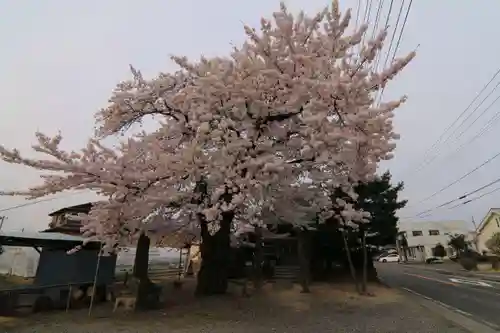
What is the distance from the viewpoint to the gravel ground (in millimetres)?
7621

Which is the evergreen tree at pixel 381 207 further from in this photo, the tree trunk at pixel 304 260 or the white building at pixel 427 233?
the white building at pixel 427 233

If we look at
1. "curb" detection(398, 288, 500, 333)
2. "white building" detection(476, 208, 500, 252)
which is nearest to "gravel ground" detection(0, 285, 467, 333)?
"curb" detection(398, 288, 500, 333)

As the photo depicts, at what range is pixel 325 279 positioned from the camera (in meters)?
18.6

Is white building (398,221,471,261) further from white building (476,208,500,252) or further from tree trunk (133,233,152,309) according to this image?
tree trunk (133,233,152,309)

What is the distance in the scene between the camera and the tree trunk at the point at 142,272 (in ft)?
33.0

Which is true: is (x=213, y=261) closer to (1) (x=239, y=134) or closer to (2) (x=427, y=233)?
(1) (x=239, y=134)

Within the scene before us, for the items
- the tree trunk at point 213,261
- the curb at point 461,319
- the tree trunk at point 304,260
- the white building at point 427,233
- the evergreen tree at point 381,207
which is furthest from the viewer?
the white building at point 427,233

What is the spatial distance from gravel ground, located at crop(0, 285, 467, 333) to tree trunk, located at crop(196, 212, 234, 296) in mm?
523

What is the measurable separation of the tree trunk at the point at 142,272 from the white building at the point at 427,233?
2089 inches

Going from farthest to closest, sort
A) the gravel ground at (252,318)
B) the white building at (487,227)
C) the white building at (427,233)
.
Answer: the white building at (427,233) < the white building at (487,227) < the gravel ground at (252,318)

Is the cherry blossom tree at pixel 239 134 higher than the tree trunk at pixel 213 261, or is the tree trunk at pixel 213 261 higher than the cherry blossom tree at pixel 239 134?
the cherry blossom tree at pixel 239 134

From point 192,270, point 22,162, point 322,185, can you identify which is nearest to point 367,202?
point 322,185

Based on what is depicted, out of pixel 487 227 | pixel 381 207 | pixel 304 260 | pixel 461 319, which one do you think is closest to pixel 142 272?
pixel 304 260

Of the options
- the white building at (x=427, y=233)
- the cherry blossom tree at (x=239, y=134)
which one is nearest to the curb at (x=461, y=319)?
the cherry blossom tree at (x=239, y=134)
